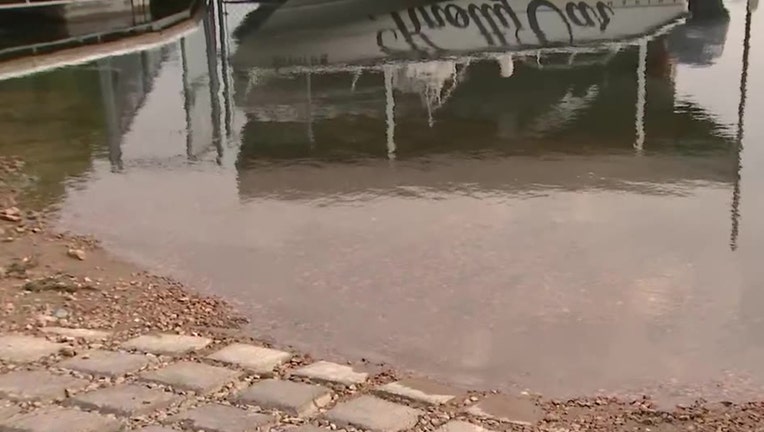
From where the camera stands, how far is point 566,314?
6176 millimetres

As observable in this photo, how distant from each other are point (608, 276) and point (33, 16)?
18.1 metres

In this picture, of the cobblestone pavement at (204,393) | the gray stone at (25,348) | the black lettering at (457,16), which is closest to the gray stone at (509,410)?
the cobblestone pavement at (204,393)

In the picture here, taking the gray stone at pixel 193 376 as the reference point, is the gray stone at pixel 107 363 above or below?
above

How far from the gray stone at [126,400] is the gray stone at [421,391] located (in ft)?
3.41

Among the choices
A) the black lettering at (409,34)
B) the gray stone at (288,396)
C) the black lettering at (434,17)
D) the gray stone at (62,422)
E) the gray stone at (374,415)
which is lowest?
the gray stone at (374,415)

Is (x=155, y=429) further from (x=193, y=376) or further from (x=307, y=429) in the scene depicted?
(x=307, y=429)

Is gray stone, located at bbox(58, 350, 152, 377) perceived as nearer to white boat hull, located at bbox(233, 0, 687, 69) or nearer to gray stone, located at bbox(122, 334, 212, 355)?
gray stone, located at bbox(122, 334, 212, 355)

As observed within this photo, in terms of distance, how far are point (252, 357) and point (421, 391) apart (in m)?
0.90

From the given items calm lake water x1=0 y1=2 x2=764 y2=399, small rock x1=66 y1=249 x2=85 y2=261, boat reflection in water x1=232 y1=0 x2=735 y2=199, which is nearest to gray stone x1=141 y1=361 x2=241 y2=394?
calm lake water x1=0 y1=2 x2=764 y2=399

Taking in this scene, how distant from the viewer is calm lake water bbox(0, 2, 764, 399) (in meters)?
5.84

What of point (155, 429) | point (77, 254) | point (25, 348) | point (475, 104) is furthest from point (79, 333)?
point (475, 104)

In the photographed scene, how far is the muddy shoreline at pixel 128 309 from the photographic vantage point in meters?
4.73

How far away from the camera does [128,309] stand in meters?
5.92

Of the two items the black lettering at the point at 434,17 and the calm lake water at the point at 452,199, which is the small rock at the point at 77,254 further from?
the black lettering at the point at 434,17
